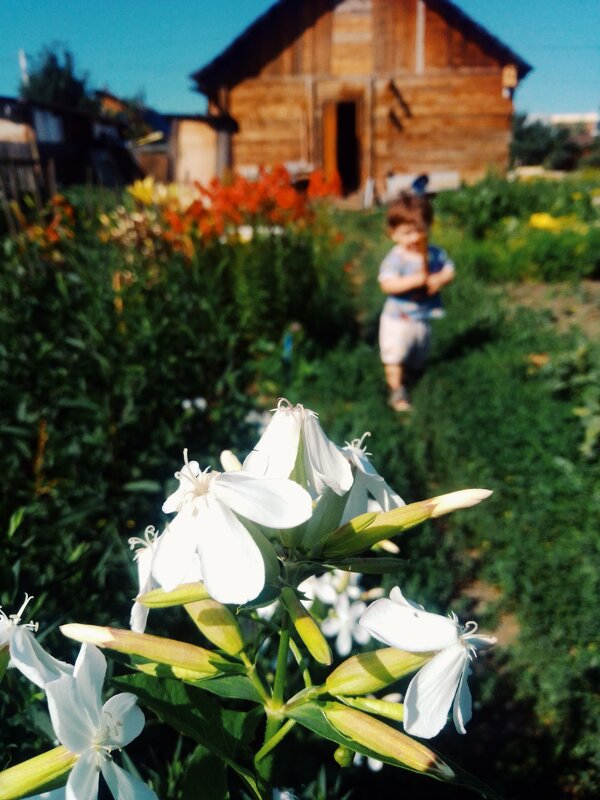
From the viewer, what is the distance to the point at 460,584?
2432mm

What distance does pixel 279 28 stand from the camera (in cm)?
1133

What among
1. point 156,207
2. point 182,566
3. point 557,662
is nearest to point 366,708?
point 182,566

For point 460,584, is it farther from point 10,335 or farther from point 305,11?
point 305,11

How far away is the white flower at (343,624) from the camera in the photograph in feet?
5.66

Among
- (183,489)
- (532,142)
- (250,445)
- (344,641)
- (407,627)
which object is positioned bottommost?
(344,641)

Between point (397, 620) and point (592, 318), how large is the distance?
17.6 ft

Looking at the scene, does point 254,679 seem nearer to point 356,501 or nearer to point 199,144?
point 356,501

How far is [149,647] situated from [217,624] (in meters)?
0.07

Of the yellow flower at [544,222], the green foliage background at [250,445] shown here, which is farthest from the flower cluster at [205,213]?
the yellow flower at [544,222]

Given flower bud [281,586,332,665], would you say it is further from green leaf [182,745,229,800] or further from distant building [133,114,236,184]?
distant building [133,114,236,184]

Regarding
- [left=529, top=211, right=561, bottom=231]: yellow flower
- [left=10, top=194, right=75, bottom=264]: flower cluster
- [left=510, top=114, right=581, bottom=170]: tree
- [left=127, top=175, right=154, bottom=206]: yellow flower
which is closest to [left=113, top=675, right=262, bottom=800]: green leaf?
[left=10, top=194, right=75, bottom=264]: flower cluster

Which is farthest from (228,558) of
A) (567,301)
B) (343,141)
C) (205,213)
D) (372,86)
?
(343,141)

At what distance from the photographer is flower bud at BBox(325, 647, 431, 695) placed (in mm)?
624

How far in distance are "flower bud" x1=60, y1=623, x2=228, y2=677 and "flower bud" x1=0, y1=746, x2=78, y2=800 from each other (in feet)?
0.31
